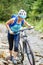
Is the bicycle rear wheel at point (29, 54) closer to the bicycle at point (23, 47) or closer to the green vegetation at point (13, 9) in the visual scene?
the bicycle at point (23, 47)

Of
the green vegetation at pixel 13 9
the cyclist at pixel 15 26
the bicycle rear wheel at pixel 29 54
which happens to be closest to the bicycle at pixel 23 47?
the bicycle rear wheel at pixel 29 54

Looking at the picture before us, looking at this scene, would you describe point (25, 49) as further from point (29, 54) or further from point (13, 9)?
point (13, 9)

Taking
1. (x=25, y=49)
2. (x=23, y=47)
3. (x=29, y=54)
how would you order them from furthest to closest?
(x=23, y=47), (x=25, y=49), (x=29, y=54)

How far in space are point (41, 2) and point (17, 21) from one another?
23673 mm

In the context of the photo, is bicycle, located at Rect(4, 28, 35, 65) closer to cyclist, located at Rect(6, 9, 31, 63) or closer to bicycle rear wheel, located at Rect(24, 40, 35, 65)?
bicycle rear wheel, located at Rect(24, 40, 35, 65)

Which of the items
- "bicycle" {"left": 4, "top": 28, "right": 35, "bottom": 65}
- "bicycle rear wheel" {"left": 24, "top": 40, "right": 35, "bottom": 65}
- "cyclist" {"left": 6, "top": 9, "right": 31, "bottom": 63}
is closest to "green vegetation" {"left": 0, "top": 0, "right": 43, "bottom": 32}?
"bicycle" {"left": 4, "top": 28, "right": 35, "bottom": 65}

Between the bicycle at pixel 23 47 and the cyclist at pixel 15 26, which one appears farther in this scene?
the cyclist at pixel 15 26

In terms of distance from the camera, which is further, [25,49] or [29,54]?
[25,49]

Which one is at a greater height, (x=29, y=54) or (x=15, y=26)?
(x=15, y=26)

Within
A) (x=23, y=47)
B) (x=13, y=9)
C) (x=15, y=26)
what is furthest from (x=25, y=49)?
(x=13, y=9)

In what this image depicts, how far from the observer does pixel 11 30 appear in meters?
8.27

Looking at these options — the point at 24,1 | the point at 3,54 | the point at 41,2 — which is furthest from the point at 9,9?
the point at 3,54

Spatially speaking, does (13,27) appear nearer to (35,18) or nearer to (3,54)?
(3,54)

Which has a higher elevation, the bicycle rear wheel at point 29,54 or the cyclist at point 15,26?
the cyclist at point 15,26
